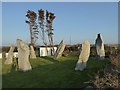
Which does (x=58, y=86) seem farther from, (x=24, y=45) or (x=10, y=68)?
(x=10, y=68)

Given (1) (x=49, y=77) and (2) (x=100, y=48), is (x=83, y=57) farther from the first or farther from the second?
(2) (x=100, y=48)

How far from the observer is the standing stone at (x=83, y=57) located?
59.8 ft

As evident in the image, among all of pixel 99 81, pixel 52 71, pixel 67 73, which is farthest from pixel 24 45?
pixel 99 81

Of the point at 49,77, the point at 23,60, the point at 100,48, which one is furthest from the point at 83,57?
the point at 100,48

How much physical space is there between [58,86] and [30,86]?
1.75 meters

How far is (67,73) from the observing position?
687 inches

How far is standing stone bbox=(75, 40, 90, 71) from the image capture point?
18234 mm

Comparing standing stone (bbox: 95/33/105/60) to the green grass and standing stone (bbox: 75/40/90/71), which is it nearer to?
standing stone (bbox: 75/40/90/71)

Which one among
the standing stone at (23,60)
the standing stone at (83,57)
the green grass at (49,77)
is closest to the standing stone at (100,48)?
the standing stone at (83,57)

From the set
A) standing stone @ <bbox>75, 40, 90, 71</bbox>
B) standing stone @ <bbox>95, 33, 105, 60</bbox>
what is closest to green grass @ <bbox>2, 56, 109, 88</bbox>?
standing stone @ <bbox>75, 40, 90, 71</bbox>

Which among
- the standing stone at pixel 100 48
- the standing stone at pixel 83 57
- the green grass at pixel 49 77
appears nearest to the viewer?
the green grass at pixel 49 77

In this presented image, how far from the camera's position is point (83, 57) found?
18.7 meters

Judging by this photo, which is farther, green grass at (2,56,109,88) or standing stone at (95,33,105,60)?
standing stone at (95,33,105,60)

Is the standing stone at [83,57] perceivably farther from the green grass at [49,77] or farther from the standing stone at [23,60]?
the standing stone at [23,60]
